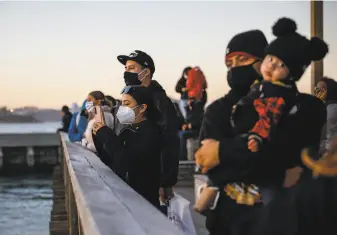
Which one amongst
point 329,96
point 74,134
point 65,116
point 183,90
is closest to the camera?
point 329,96

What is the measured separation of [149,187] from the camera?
4027 millimetres

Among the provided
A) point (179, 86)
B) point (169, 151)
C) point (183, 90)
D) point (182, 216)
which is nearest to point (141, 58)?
point (169, 151)

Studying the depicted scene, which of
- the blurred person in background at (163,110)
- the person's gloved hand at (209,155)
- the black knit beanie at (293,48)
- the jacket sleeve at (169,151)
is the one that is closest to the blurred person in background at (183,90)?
the blurred person in background at (163,110)

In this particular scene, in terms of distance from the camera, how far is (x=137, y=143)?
3881mm

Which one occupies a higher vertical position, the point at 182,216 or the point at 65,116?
the point at 182,216

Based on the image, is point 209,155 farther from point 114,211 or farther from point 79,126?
point 79,126

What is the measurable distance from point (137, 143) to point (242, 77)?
1.38m

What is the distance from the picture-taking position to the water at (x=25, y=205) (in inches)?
845

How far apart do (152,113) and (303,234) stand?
109 inches

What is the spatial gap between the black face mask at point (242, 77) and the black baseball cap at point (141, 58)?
2.00m

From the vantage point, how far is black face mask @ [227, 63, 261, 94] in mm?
2686

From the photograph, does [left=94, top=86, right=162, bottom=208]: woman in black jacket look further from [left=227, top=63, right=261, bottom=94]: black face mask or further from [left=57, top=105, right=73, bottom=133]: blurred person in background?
[left=57, top=105, right=73, bottom=133]: blurred person in background

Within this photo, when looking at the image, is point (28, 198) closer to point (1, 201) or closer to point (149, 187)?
point (1, 201)

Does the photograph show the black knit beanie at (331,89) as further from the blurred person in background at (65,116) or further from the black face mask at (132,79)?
the blurred person in background at (65,116)
